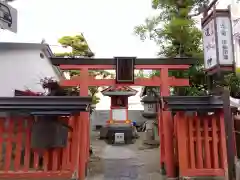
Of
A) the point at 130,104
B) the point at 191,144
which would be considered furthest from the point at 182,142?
the point at 130,104

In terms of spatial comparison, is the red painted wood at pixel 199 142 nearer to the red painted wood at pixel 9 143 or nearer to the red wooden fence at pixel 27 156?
the red wooden fence at pixel 27 156

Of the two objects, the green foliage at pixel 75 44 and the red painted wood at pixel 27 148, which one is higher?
the green foliage at pixel 75 44

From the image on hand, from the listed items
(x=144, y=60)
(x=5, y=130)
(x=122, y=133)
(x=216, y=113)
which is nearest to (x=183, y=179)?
(x=216, y=113)

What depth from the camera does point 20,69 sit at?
1361cm

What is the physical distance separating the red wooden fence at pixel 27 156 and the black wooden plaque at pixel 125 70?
105 inches

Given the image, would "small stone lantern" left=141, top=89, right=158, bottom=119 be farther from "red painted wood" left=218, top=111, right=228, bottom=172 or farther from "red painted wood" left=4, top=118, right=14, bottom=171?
"red painted wood" left=4, top=118, right=14, bottom=171

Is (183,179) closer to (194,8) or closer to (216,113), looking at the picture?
(216,113)

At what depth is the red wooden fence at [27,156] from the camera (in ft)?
21.9

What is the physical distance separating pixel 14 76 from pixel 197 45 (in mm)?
9105

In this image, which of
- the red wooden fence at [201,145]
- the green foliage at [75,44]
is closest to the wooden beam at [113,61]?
the red wooden fence at [201,145]

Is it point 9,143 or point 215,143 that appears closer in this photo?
point 9,143

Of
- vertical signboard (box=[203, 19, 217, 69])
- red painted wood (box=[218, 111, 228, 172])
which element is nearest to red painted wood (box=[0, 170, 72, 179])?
red painted wood (box=[218, 111, 228, 172])

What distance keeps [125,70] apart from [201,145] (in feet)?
11.2

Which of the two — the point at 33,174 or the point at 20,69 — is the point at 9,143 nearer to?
the point at 33,174
